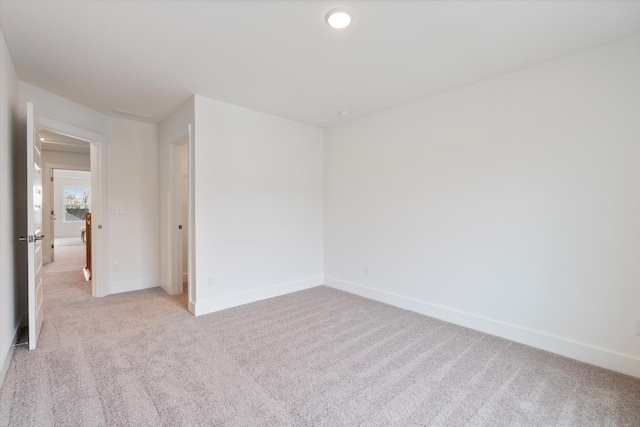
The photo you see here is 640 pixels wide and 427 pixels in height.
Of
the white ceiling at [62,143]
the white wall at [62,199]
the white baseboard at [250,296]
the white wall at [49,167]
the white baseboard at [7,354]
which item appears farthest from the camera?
the white wall at [62,199]

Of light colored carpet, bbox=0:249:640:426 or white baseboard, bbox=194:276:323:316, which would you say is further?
white baseboard, bbox=194:276:323:316

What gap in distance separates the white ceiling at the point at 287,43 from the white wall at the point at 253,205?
1.97 feet

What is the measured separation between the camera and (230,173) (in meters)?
3.47

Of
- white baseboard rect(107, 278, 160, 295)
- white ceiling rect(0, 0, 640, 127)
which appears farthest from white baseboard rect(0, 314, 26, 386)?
white ceiling rect(0, 0, 640, 127)

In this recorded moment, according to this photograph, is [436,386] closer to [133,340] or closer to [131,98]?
[133,340]

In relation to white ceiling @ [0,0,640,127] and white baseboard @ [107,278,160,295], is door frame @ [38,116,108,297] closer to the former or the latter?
white baseboard @ [107,278,160,295]

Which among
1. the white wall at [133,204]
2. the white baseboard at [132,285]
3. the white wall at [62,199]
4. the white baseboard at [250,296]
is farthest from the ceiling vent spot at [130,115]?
the white wall at [62,199]

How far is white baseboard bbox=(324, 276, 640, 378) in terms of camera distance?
6.96 feet

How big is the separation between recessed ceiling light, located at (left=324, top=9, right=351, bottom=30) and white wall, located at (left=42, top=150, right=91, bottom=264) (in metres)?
7.06

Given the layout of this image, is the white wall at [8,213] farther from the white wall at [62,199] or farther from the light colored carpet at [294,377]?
the white wall at [62,199]

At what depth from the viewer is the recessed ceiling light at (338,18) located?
1.80 meters

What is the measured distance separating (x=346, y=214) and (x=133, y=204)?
10.1 ft

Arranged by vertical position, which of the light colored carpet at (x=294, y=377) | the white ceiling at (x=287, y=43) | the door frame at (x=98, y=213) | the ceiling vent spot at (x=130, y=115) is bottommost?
the light colored carpet at (x=294, y=377)

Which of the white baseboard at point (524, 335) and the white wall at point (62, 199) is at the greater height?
the white wall at point (62, 199)
